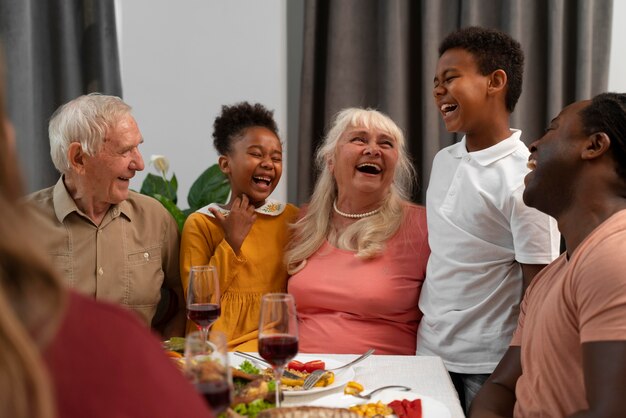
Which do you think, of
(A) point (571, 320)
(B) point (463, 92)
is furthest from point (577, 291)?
(B) point (463, 92)

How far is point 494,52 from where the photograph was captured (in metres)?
2.26

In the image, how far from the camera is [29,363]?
528mm

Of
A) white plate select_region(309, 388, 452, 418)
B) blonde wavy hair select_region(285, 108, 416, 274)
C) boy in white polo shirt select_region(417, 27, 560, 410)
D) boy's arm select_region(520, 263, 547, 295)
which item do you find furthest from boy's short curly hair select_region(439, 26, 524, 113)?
white plate select_region(309, 388, 452, 418)

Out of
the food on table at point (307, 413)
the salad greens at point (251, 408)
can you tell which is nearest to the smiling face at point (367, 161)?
the salad greens at point (251, 408)

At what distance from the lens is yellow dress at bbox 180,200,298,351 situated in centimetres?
237

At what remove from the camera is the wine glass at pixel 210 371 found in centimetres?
100

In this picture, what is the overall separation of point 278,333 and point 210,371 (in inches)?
14.0

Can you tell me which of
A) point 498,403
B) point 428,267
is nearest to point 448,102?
point 428,267

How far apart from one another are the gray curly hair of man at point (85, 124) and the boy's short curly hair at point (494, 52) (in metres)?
1.14

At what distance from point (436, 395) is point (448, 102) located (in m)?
1.05

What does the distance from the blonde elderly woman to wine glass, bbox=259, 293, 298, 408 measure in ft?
3.01

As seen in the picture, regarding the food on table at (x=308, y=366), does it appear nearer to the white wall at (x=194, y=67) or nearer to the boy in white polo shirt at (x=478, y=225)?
the boy in white polo shirt at (x=478, y=225)

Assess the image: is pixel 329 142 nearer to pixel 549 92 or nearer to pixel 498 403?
pixel 549 92

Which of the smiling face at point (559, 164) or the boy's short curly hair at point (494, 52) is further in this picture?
the boy's short curly hair at point (494, 52)
